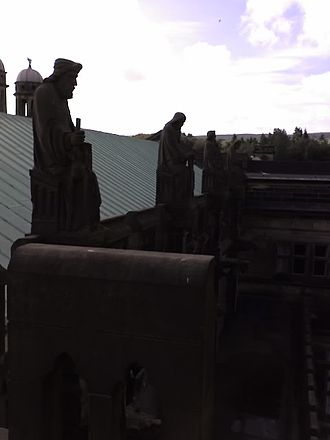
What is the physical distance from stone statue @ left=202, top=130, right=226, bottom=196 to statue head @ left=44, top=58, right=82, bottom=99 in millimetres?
13464

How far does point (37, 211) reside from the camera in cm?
758

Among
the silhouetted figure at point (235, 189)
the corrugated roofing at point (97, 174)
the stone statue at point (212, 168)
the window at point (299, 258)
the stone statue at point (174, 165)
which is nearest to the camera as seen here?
the corrugated roofing at point (97, 174)

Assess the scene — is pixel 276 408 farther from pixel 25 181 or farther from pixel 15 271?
pixel 15 271

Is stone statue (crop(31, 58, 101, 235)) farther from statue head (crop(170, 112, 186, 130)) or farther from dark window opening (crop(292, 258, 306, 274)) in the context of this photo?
dark window opening (crop(292, 258, 306, 274))

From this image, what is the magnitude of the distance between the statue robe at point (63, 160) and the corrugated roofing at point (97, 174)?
2.52m

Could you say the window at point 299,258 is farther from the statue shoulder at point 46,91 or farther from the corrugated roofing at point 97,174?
the statue shoulder at point 46,91

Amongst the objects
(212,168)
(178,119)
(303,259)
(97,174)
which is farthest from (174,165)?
(303,259)

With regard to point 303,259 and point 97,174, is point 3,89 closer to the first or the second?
point 97,174

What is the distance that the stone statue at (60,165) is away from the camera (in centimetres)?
727

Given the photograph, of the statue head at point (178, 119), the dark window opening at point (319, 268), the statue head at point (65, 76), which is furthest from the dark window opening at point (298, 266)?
the statue head at point (65, 76)

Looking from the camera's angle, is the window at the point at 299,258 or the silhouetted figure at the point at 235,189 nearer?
the silhouetted figure at the point at 235,189

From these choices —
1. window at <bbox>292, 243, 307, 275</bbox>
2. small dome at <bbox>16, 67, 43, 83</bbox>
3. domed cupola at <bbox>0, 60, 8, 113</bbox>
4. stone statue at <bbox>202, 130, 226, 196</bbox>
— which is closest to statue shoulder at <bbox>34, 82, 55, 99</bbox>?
stone statue at <bbox>202, 130, 226, 196</bbox>

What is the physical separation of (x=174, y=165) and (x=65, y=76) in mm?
7126

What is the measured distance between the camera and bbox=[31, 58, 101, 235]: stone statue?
727 centimetres
